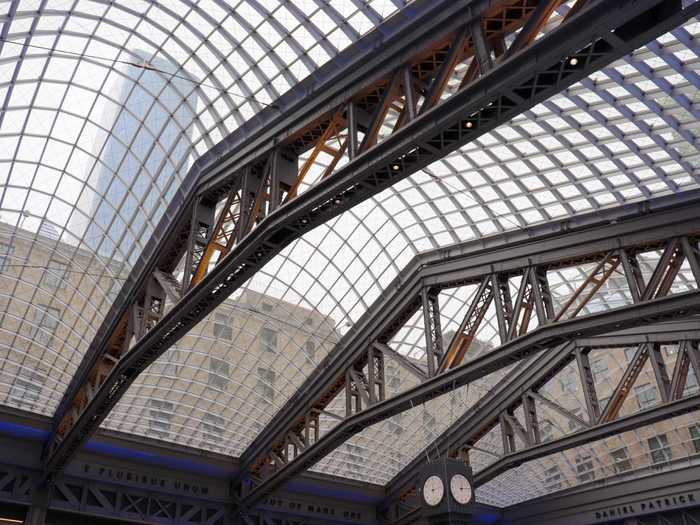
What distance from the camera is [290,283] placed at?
108ft

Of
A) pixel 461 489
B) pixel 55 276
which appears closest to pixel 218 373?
pixel 55 276

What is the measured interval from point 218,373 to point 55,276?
980cm

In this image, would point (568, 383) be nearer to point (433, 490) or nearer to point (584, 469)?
point (584, 469)

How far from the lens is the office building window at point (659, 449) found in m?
38.6

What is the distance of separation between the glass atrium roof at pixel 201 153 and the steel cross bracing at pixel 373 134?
176 cm

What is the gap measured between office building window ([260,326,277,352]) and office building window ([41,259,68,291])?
9.71 metres

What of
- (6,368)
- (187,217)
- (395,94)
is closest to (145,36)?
(187,217)

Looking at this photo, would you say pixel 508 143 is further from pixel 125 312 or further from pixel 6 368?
pixel 6 368

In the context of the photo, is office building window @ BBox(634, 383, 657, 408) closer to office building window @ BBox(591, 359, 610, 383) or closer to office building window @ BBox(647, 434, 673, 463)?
office building window @ BBox(591, 359, 610, 383)

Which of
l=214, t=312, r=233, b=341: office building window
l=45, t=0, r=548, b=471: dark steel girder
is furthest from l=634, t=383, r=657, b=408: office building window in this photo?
l=45, t=0, r=548, b=471: dark steel girder

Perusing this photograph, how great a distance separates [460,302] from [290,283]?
379 inches

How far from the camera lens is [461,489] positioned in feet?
77.5

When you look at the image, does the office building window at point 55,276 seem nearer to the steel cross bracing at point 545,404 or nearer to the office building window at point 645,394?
the steel cross bracing at point 545,404

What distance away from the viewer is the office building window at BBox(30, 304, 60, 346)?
1256 inches
